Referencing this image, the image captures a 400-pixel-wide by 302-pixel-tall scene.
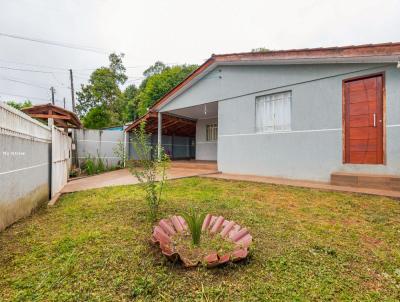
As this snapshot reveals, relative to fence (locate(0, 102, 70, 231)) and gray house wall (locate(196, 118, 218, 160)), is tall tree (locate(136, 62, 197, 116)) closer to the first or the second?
gray house wall (locate(196, 118, 218, 160))

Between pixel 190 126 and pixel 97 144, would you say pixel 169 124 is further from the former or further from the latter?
pixel 97 144

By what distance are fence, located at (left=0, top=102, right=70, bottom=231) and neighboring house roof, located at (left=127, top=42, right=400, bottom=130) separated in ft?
21.1

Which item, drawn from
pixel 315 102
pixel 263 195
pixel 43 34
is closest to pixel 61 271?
pixel 263 195

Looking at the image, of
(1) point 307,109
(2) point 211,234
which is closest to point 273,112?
(1) point 307,109

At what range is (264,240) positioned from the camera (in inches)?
96.0

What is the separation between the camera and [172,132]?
15242 millimetres

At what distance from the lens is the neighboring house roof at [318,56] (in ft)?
15.6

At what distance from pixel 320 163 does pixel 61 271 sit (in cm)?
639

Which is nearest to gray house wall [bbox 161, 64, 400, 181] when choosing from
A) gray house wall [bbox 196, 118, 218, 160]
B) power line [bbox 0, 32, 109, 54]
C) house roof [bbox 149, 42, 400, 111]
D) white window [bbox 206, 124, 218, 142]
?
house roof [bbox 149, 42, 400, 111]

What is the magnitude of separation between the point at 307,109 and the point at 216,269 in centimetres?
595

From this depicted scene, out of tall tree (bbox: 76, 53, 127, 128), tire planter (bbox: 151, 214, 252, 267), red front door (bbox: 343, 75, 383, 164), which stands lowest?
tire planter (bbox: 151, 214, 252, 267)

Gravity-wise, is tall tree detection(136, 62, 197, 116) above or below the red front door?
above

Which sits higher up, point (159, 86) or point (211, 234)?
point (159, 86)

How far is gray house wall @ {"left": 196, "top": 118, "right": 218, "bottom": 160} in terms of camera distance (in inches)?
492
